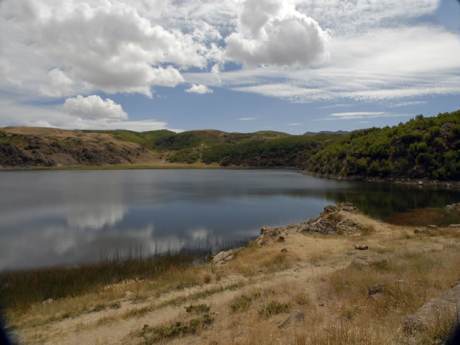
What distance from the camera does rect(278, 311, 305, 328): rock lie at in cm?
1025

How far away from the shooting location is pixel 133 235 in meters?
33.9

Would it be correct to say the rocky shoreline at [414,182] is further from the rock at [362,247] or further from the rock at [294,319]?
the rock at [294,319]

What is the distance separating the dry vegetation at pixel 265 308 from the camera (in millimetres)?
8906

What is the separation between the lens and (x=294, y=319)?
1055 centimetres

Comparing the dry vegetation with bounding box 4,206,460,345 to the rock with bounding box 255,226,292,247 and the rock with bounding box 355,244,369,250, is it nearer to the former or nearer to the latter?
the rock with bounding box 355,244,369,250

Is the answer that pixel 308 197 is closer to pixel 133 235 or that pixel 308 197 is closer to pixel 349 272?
pixel 133 235

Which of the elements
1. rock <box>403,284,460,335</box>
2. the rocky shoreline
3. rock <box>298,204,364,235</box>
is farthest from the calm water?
rock <box>403,284,460,335</box>

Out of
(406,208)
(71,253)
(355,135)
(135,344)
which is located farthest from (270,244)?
(355,135)

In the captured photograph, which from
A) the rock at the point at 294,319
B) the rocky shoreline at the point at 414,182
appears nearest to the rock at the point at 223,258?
the rock at the point at 294,319

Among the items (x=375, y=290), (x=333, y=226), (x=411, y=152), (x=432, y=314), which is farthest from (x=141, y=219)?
(x=411, y=152)

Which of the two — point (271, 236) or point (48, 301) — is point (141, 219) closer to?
point (271, 236)

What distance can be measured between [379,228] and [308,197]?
110ft

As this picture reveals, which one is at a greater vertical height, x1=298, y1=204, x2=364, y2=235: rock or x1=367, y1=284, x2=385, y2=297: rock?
x1=367, y1=284, x2=385, y2=297: rock

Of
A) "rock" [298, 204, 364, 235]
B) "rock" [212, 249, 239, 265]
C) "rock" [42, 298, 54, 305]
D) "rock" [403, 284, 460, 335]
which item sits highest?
"rock" [403, 284, 460, 335]
